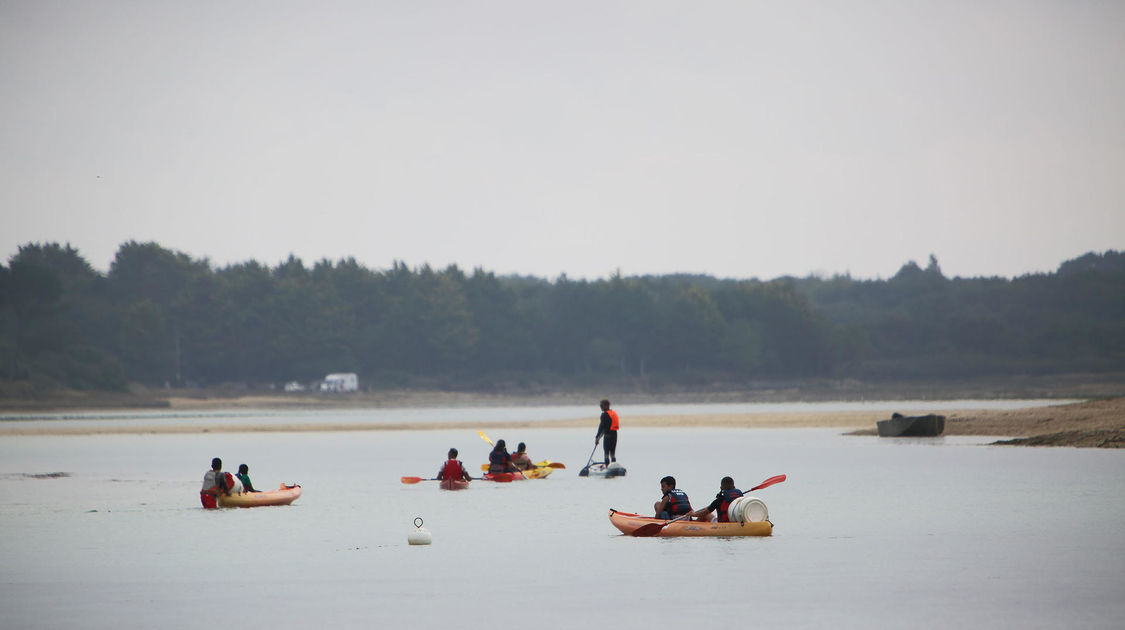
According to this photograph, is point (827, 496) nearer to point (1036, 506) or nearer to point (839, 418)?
point (1036, 506)

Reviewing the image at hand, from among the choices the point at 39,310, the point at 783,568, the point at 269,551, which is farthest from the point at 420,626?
the point at 39,310

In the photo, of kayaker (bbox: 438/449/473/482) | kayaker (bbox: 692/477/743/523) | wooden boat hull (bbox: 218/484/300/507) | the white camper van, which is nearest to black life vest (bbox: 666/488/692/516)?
kayaker (bbox: 692/477/743/523)

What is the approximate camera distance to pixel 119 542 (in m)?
24.3

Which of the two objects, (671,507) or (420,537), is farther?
(671,507)

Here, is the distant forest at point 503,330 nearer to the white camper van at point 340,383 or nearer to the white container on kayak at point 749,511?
the white camper van at point 340,383

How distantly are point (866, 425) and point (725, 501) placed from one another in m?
47.5

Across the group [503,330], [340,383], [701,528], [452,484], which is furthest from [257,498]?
[503,330]

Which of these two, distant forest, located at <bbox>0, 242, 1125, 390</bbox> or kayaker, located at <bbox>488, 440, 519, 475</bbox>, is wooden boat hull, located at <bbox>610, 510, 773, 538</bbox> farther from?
distant forest, located at <bbox>0, 242, 1125, 390</bbox>

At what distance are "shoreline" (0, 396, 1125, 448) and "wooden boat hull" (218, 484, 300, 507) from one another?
28298mm

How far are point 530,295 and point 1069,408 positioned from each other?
137 metres

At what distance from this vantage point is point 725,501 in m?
23.9

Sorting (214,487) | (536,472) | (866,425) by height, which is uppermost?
(866,425)

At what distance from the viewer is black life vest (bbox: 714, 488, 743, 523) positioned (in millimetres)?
23781

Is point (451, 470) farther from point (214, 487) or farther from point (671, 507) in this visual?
point (671, 507)
